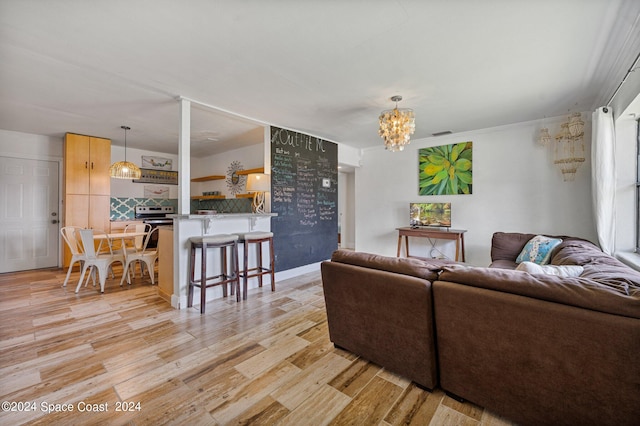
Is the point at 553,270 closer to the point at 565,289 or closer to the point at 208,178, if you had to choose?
the point at 565,289

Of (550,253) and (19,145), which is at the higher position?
(19,145)

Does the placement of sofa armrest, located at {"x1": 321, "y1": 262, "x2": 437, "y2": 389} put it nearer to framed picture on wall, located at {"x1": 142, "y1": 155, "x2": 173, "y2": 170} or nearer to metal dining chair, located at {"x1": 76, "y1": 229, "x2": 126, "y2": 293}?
metal dining chair, located at {"x1": 76, "y1": 229, "x2": 126, "y2": 293}

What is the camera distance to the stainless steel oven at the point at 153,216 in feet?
19.6

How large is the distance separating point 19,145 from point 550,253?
26.7ft

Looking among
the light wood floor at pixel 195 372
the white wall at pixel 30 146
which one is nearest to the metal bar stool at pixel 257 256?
the light wood floor at pixel 195 372

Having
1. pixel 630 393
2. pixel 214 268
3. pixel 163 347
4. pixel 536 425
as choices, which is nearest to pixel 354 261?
pixel 536 425

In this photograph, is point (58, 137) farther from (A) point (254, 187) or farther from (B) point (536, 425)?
(B) point (536, 425)

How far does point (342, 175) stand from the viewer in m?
7.70

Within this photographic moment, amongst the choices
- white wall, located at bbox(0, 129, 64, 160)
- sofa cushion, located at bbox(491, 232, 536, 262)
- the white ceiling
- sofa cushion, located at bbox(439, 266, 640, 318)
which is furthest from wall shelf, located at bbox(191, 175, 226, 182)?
sofa cushion, located at bbox(439, 266, 640, 318)

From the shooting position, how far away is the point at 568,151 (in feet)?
12.6

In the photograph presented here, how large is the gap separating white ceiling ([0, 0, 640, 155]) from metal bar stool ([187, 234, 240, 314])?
5.53ft

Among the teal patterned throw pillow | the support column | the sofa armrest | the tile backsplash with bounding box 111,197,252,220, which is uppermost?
the support column

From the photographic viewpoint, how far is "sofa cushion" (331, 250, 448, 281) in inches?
67.1

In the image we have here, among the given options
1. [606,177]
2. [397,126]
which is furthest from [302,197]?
[606,177]
